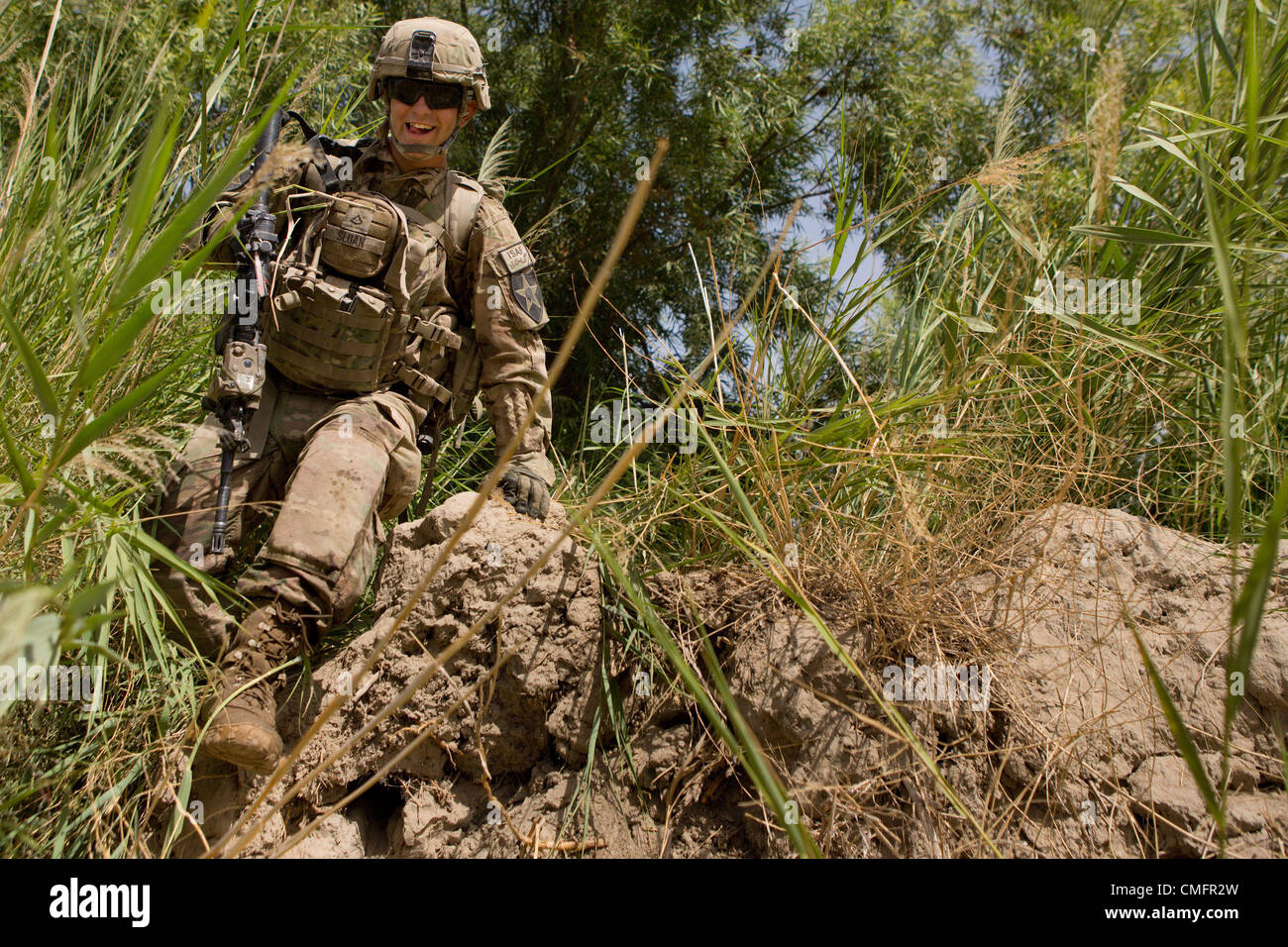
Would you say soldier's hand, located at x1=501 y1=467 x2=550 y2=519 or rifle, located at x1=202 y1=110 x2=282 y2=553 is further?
soldier's hand, located at x1=501 y1=467 x2=550 y2=519

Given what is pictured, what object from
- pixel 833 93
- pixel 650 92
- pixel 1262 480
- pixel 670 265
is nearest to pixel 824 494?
pixel 1262 480

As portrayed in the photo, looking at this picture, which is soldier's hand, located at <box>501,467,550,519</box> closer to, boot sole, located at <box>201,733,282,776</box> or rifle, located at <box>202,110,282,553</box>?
rifle, located at <box>202,110,282,553</box>

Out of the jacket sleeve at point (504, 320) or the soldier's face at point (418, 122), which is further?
the jacket sleeve at point (504, 320)

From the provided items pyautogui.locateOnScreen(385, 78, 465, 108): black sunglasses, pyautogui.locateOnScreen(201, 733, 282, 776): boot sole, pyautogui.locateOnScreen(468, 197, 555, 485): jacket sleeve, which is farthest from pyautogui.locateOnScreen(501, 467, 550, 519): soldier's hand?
pyautogui.locateOnScreen(385, 78, 465, 108): black sunglasses

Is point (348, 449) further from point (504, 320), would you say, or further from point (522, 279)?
point (522, 279)

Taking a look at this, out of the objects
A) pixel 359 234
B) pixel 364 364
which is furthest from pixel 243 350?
pixel 359 234

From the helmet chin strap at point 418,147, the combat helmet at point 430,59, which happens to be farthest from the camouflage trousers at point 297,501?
the combat helmet at point 430,59

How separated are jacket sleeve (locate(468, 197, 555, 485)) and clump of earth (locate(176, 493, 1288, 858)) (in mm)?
411

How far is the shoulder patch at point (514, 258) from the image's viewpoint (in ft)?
9.34

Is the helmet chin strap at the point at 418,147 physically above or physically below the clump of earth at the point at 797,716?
above

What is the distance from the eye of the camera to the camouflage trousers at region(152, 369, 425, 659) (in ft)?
7.34

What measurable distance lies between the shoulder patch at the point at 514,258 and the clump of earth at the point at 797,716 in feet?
2.53

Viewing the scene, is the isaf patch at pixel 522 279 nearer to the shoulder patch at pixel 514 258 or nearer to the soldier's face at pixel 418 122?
the shoulder patch at pixel 514 258

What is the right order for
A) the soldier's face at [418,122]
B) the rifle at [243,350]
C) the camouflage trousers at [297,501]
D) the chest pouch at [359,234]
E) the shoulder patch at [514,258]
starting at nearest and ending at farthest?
the camouflage trousers at [297,501]
the rifle at [243,350]
the chest pouch at [359,234]
the soldier's face at [418,122]
the shoulder patch at [514,258]
